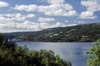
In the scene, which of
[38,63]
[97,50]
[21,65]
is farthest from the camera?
[97,50]

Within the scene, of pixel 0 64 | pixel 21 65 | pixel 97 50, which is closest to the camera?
pixel 0 64

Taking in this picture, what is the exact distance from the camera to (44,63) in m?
13.1

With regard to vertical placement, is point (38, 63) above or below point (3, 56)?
below

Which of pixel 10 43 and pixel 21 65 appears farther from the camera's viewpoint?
pixel 10 43

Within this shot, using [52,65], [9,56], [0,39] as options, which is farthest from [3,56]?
[52,65]

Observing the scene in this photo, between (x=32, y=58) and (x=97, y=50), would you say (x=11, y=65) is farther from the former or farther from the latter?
(x=97, y=50)

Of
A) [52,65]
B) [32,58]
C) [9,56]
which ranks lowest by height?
[52,65]

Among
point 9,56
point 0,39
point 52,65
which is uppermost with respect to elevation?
point 0,39

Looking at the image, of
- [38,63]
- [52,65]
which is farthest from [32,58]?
[52,65]

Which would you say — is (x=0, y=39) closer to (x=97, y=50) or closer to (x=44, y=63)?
(x=44, y=63)

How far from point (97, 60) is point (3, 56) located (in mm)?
17659

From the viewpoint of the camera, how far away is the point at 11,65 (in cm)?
960

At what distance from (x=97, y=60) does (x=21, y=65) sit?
648 inches

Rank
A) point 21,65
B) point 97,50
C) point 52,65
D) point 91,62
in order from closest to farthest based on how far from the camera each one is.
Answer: point 21,65 → point 52,65 → point 97,50 → point 91,62
